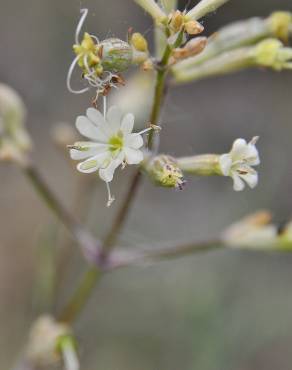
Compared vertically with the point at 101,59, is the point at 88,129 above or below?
below

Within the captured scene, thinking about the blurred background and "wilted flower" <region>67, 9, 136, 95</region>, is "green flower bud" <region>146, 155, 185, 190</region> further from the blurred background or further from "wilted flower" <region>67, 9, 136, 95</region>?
the blurred background

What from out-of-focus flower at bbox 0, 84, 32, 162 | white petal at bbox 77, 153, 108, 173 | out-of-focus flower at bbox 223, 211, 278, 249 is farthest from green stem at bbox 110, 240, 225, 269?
white petal at bbox 77, 153, 108, 173

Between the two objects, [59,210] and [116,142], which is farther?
[59,210]

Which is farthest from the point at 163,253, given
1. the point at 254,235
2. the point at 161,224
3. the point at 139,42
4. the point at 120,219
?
the point at 161,224

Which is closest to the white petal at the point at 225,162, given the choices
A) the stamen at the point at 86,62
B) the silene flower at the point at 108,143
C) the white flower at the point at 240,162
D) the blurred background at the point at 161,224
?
the white flower at the point at 240,162

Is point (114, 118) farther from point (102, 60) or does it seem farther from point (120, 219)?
point (120, 219)
